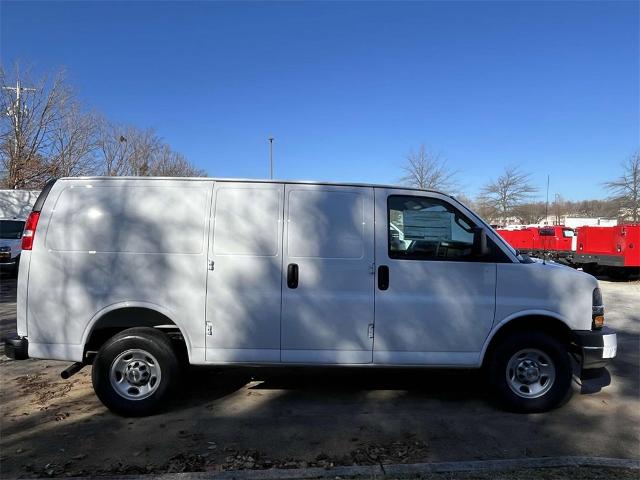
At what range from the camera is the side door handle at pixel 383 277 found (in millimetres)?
4707

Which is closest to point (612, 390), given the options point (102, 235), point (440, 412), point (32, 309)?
point (440, 412)

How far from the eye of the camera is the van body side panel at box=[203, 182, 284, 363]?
4684mm

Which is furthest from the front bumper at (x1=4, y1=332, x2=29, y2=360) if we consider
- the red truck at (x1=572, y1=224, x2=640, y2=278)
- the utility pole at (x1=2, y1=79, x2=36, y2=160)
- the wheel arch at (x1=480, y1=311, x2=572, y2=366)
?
the utility pole at (x1=2, y1=79, x2=36, y2=160)

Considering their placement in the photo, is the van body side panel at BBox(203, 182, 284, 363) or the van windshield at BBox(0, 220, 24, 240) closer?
the van body side panel at BBox(203, 182, 284, 363)

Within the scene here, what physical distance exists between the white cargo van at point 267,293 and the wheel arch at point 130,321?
0.02 meters

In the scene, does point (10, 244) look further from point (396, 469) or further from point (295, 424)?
point (396, 469)

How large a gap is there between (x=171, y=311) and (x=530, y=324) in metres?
3.41

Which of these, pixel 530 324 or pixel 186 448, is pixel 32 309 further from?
pixel 530 324

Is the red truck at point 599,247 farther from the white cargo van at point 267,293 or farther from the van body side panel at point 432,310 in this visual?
the van body side panel at point 432,310

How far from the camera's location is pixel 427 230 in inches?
192

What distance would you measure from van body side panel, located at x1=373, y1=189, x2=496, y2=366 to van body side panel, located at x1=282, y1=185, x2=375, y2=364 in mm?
138

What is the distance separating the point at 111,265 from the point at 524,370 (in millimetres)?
4009

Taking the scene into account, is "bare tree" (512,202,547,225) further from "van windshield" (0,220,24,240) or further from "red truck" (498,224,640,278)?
"van windshield" (0,220,24,240)

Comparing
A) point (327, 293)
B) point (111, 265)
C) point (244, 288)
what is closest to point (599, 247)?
point (327, 293)
